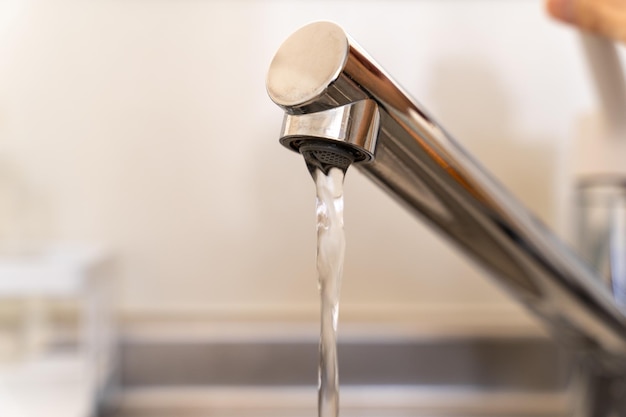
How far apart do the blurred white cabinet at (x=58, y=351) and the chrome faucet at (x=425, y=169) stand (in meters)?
0.35

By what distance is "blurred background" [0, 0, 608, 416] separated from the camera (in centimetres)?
63

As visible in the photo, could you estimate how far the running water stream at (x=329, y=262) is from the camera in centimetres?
28

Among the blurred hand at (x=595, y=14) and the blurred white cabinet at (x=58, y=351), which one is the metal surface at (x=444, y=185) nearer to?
the blurred hand at (x=595, y=14)

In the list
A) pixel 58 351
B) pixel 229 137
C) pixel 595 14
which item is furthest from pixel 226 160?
pixel 595 14

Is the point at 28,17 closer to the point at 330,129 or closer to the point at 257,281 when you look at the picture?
the point at 257,281

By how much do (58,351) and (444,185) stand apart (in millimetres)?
502

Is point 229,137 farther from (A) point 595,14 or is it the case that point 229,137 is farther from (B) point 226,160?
(A) point 595,14

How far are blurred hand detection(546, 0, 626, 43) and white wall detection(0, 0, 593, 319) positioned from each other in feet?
0.77

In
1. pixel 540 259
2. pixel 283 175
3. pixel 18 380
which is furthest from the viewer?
pixel 283 175

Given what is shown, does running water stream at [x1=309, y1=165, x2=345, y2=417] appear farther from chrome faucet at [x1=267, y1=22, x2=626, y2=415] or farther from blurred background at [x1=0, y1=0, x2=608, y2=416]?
blurred background at [x1=0, y1=0, x2=608, y2=416]

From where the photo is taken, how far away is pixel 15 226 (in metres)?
0.63

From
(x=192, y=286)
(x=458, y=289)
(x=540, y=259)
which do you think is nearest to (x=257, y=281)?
(x=192, y=286)

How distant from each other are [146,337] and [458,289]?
1.23 feet

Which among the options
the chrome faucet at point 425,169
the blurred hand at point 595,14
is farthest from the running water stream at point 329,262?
the blurred hand at point 595,14
